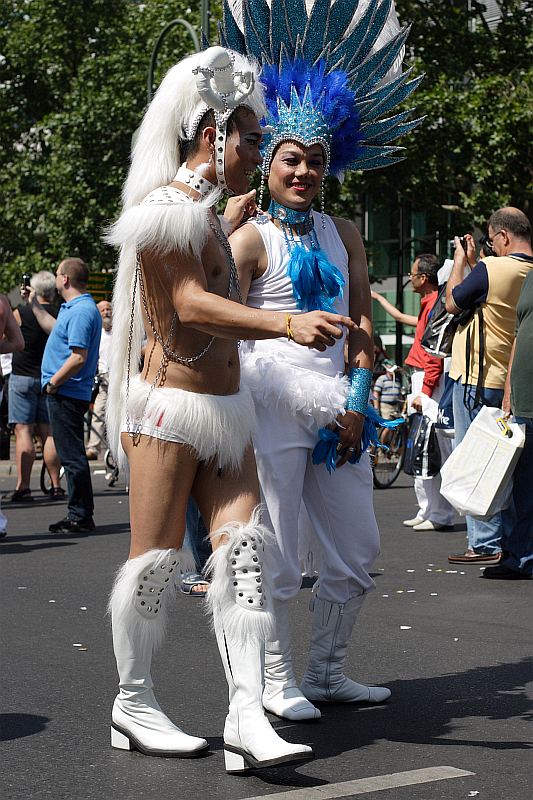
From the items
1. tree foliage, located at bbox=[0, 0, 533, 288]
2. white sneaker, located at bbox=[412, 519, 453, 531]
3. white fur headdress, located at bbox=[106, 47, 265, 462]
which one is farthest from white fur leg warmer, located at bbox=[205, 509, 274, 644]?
tree foliage, located at bbox=[0, 0, 533, 288]

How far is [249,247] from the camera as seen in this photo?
4.74 m

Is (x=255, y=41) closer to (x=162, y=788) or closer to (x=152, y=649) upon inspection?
(x=152, y=649)

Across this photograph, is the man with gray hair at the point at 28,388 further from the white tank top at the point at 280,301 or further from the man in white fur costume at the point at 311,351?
the white tank top at the point at 280,301

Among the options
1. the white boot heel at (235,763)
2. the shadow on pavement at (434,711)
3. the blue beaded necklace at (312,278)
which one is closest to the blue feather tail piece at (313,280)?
the blue beaded necklace at (312,278)

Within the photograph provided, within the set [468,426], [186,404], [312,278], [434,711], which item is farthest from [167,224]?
[468,426]

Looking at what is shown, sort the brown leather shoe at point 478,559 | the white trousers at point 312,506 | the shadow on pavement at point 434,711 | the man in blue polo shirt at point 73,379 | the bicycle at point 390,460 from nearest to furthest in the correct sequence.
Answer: the shadow on pavement at point 434,711, the white trousers at point 312,506, the brown leather shoe at point 478,559, the man in blue polo shirt at point 73,379, the bicycle at point 390,460

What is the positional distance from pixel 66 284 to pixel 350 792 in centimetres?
718

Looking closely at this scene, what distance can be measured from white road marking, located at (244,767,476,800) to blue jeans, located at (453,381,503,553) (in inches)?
178

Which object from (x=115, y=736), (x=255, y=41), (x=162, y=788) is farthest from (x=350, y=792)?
(x=255, y=41)

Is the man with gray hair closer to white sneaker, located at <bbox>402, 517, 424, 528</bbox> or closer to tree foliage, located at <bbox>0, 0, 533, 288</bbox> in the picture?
white sneaker, located at <bbox>402, 517, 424, 528</bbox>

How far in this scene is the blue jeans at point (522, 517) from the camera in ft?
26.2

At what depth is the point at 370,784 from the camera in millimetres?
3930

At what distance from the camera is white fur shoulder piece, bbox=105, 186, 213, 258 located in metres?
3.96

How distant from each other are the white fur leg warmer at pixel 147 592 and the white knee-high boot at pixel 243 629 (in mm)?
136
